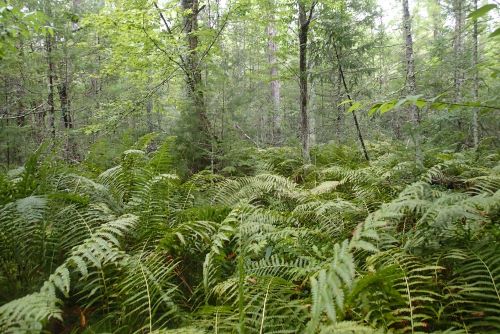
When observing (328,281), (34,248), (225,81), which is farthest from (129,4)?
(328,281)

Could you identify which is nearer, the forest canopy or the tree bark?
the forest canopy

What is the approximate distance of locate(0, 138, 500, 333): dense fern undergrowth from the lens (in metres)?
1.73

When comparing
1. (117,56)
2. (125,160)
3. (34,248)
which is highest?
(117,56)

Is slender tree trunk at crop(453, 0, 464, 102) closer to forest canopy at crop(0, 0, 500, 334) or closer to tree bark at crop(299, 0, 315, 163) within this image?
forest canopy at crop(0, 0, 500, 334)

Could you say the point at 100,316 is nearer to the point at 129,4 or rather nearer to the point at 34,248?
the point at 34,248

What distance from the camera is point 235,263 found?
9.27ft

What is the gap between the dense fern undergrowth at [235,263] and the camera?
173 cm

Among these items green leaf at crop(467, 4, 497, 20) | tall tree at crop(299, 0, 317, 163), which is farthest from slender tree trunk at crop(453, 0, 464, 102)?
green leaf at crop(467, 4, 497, 20)

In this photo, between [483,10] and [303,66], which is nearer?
[483,10]

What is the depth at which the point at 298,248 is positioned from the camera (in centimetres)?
271

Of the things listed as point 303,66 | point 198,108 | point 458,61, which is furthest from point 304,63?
point 458,61

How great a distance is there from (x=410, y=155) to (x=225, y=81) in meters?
3.77

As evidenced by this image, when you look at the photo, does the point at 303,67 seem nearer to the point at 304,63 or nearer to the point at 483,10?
the point at 304,63

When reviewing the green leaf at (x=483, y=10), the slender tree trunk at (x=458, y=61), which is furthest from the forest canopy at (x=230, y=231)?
the slender tree trunk at (x=458, y=61)
